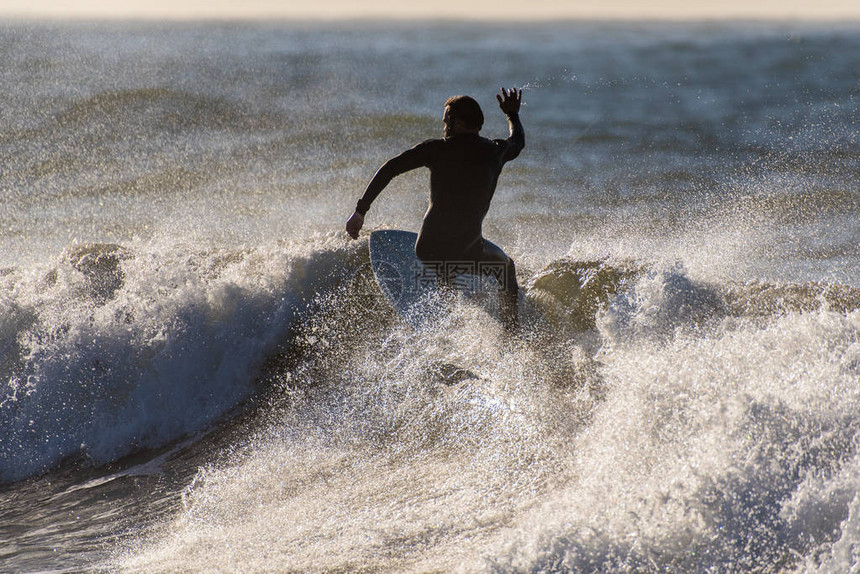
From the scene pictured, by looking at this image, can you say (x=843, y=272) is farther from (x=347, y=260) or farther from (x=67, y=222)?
(x=67, y=222)

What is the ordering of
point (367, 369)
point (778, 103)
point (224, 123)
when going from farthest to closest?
point (778, 103)
point (224, 123)
point (367, 369)

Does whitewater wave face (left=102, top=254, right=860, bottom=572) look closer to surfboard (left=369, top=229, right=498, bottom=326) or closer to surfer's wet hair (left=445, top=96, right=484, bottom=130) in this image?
surfboard (left=369, top=229, right=498, bottom=326)

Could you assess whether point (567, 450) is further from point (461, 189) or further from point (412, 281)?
point (412, 281)

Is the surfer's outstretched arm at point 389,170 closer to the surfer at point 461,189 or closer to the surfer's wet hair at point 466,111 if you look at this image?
the surfer at point 461,189

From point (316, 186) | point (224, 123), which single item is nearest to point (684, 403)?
point (316, 186)

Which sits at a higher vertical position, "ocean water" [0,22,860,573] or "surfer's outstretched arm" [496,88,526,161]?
"surfer's outstretched arm" [496,88,526,161]

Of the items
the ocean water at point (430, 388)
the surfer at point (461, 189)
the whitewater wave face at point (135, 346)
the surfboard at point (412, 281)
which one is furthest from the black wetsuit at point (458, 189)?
the whitewater wave face at point (135, 346)

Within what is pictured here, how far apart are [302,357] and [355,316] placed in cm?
56

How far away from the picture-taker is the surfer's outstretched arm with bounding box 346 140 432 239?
4914 millimetres

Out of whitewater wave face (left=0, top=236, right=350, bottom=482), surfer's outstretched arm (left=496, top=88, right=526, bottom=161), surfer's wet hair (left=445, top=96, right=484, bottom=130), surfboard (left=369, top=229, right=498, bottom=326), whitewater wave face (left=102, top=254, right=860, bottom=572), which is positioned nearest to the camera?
whitewater wave face (left=102, top=254, right=860, bottom=572)

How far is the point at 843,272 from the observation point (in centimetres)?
798

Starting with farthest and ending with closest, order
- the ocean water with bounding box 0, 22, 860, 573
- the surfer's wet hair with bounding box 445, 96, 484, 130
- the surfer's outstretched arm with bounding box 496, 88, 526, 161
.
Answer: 1. the surfer's outstretched arm with bounding box 496, 88, 526, 161
2. the surfer's wet hair with bounding box 445, 96, 484, 130
3. the ocean water with bounding box 0, 22, 860, 573

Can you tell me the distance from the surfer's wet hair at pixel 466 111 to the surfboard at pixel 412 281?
3.26 feet

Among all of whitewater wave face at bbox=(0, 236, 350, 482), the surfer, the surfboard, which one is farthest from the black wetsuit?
whitewater wave face at bbox=(0, 236, 350, 482)
